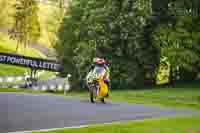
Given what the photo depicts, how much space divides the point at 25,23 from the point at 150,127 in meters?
36.2

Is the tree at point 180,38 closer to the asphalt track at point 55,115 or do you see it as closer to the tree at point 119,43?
the tree at point 119,43

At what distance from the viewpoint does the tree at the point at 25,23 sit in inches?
1744

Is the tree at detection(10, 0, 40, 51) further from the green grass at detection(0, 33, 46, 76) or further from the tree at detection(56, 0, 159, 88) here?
the tree at detection(56, 0, 159, 88)

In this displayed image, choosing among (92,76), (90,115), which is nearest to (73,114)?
(90,115)

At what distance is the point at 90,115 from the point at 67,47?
29927mm

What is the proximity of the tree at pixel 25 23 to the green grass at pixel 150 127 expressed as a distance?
107ft

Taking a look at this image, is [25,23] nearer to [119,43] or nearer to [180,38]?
[119,43]

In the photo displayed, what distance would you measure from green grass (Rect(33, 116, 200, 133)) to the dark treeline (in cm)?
2384

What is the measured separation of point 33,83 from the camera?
43.4 metres

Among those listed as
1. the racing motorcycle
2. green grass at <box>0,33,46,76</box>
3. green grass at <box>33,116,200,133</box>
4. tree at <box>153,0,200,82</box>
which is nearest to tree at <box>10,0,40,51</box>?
green grass at <box>0,33,46,76</box>

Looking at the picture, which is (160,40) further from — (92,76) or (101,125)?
(101,125)

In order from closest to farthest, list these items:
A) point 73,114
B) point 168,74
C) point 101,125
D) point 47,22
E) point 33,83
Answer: point 101,125 < point 73,114 < point 168,74 < point 33,83 < point 47,22

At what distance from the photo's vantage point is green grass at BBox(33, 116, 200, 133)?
9861 mm

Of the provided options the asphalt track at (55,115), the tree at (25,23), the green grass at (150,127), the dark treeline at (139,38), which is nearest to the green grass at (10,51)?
the tree at (25,23)
